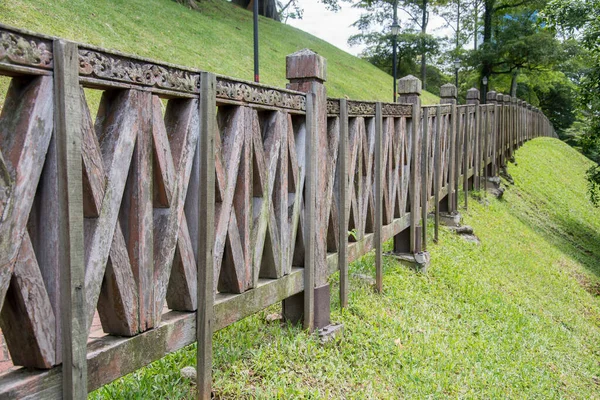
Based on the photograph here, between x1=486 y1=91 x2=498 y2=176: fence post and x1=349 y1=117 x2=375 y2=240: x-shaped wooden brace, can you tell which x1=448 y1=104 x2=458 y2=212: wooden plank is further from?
x1=486 y1=91 x2=498 y2=176: fence post

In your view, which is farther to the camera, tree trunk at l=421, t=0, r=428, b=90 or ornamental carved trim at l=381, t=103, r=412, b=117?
tree trunk at l=421, t=0, r=428, b=90

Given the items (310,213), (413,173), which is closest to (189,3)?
(413,173)

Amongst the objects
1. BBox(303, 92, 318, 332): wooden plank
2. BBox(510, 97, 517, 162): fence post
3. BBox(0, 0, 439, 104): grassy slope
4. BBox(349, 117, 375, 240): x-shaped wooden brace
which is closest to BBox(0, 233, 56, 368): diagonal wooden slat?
BBox(303, 92, 318, 332): wooden plank

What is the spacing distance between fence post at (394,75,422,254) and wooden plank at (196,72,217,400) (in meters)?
4.41

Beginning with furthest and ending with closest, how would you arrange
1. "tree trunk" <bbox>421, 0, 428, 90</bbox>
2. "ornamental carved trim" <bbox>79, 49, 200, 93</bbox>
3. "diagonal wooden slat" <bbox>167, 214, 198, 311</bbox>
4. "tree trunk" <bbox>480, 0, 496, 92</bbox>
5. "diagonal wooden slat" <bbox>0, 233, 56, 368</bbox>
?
"tree trunk" <bbox>421, 0, 428, 90</bbox> → "tree trunk" <bbox>480, 0, 496, 92</bbox> → "diagonal wooden slat" <bbox>167, 214, 198, 311</bbox> → "ornamental carved trim" <bbox>79, 49, 200, 93</bbox> → "diagonal wooden slat" <bbox>0, 233, 56, 368</bbox>

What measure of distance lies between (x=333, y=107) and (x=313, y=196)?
0.84 meters

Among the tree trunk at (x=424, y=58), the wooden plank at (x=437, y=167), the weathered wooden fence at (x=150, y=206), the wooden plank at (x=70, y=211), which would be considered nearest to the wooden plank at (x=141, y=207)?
the weathered wooden fence at (x=150, y=206)

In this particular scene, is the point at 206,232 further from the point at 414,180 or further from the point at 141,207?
the point at 414,180

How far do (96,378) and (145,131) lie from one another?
3.45ft

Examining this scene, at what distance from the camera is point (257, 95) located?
3.64 metres

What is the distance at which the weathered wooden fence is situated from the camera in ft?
7.10

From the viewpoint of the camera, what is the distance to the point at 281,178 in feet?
13.3

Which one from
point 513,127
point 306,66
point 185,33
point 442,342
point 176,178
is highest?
point 185,33

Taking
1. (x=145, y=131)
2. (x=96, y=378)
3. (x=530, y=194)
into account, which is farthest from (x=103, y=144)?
(x=530, y=194)
